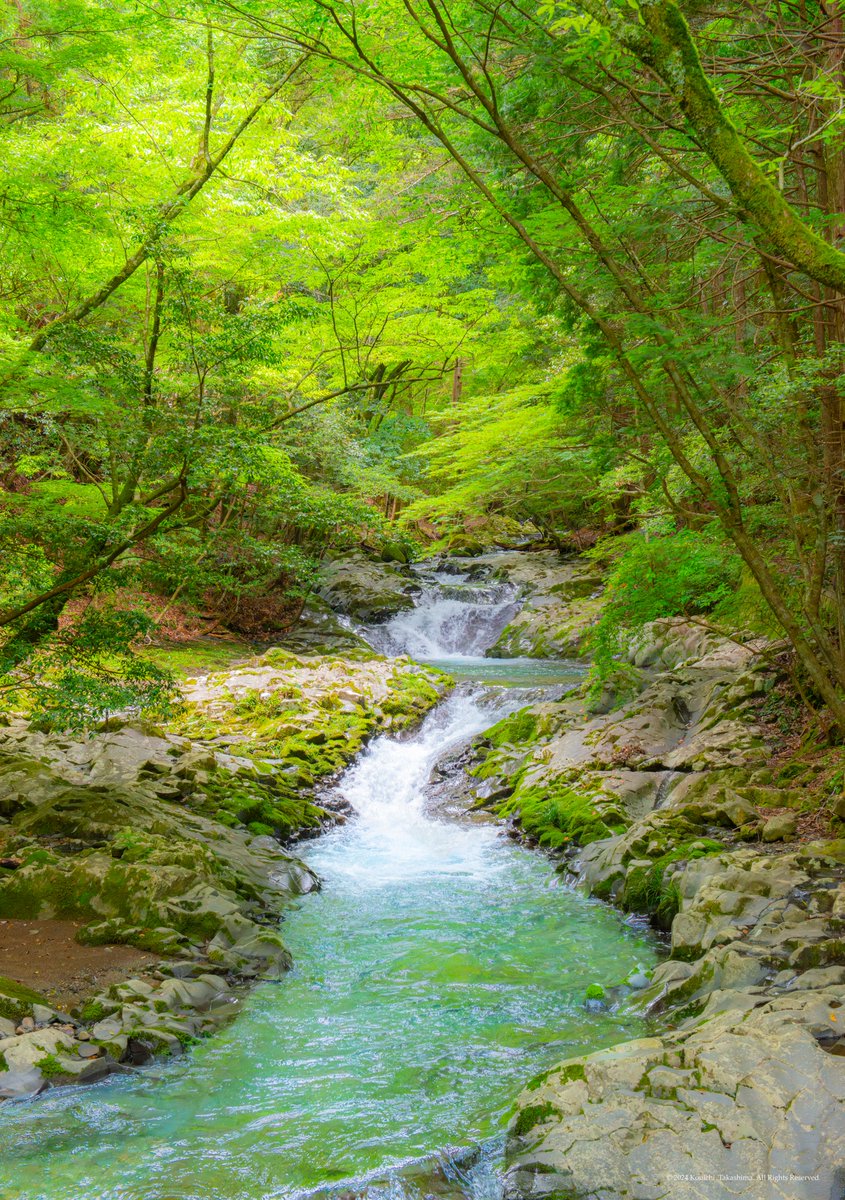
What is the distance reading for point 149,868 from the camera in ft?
19.9

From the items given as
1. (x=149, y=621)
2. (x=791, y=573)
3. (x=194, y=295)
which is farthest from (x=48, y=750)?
(x=791, y=573)

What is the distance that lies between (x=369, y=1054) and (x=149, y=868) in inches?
98.9

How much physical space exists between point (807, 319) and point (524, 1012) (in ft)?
18.8

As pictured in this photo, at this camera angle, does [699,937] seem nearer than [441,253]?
Yes

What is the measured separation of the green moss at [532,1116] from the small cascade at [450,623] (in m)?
13.9

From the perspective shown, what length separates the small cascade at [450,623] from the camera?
701 inches

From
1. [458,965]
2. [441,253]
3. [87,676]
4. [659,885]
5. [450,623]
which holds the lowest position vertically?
[458,965]

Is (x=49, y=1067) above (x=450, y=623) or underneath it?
underneath

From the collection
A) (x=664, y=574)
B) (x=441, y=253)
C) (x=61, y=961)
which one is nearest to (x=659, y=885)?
(x=664, y=574)

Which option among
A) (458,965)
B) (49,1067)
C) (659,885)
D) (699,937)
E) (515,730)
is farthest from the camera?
(515,730)

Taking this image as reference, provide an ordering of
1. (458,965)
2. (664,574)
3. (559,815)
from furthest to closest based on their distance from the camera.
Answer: (559,815), (664,574), (458,965)

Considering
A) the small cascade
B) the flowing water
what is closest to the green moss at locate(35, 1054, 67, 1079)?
the flowing water

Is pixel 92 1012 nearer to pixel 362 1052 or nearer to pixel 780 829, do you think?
pixel 362 1052

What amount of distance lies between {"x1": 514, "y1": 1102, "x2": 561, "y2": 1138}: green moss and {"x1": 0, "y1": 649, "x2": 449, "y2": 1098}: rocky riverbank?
6.84 feet
